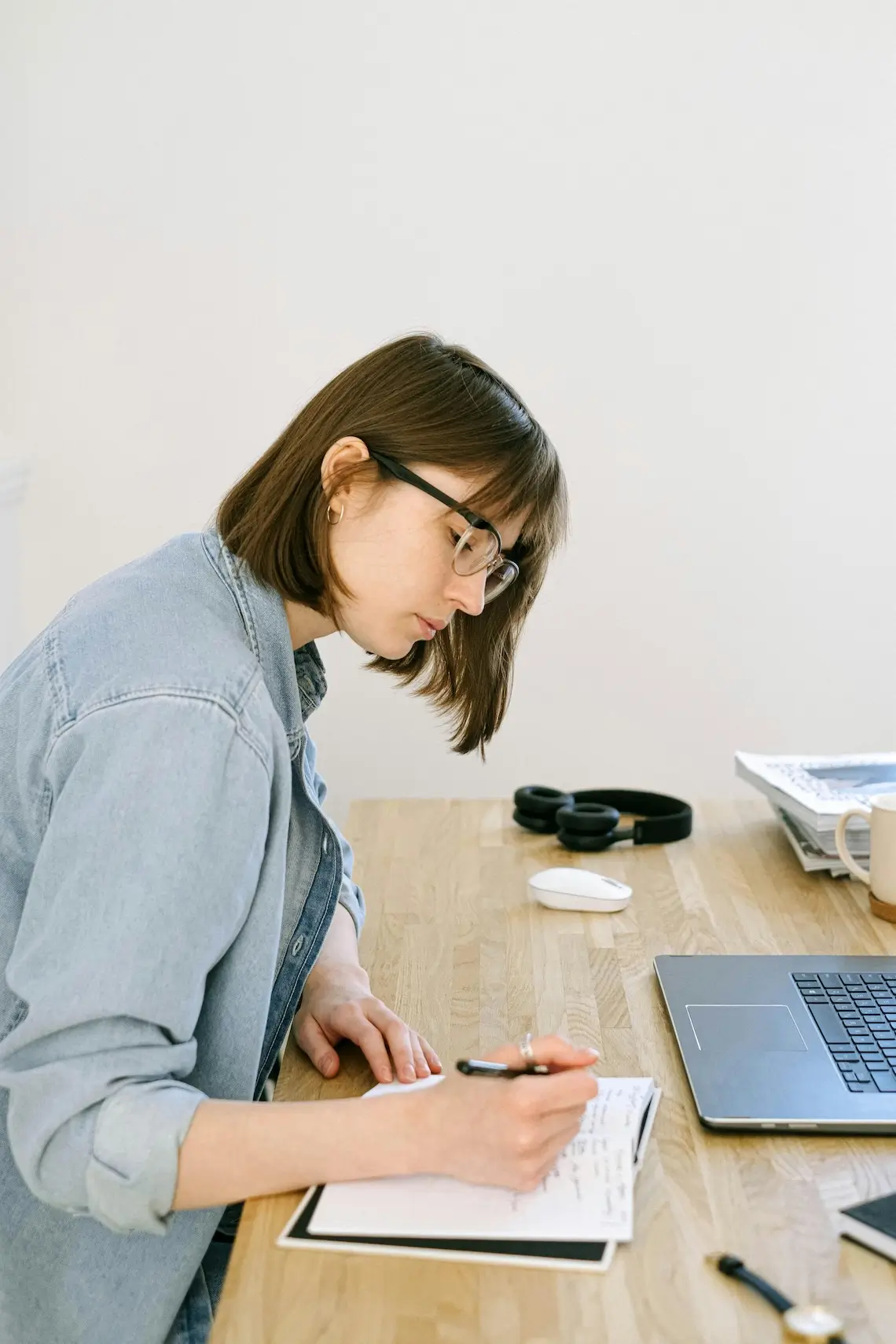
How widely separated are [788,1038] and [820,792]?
1.87ft

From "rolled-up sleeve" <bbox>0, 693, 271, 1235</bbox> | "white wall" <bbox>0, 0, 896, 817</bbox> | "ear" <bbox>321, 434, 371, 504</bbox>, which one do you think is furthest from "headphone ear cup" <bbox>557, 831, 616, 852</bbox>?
"white wall" <bbox>0, 0, 896, 817</bbox>

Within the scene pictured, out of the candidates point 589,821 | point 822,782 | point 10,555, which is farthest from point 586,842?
point 10,555

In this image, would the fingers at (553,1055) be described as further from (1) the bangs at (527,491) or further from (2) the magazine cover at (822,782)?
(2) the magazine cover at (822,782)

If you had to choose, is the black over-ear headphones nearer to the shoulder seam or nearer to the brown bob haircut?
the brown bob haircut

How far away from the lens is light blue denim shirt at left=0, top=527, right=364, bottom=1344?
0.79 m

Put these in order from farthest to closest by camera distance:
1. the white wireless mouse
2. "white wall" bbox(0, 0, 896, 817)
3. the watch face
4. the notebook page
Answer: "white wall" bbox(0, 0, 896, 817) < the white wireless mouse < the notebook page < the watch face

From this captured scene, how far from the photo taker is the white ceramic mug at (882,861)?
54.1 inches

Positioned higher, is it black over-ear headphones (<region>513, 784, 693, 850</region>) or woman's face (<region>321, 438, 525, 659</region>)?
woman's face (<region>321, 438, 525, 659</region>)

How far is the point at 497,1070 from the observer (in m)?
0.90

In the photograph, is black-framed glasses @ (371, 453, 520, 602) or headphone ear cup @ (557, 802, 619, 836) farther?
headphone ear cup @ (557, 802, 619, 836)

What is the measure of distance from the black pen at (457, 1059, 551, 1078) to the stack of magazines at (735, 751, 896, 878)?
0.72m

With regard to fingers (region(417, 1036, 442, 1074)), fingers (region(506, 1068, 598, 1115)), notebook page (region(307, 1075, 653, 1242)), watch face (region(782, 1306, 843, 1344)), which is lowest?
fingers (region(417, 1036, 442, 1074))

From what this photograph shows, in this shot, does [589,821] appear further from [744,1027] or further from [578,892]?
[744,1027]

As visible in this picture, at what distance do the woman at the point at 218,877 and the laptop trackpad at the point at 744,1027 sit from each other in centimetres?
24
